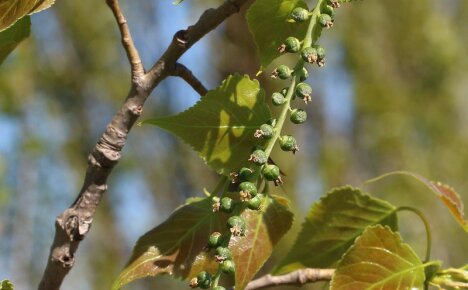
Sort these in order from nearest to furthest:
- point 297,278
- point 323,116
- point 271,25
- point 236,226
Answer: point 236,226, point 271,25, point 297,278, point 323,116

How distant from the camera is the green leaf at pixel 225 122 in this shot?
593 millimetres

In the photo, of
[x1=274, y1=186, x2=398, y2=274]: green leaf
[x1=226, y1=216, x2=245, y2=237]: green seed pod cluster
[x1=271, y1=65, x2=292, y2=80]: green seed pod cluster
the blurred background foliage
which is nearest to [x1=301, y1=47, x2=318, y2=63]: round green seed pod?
[x1=271, y1=65, x2=292, y2=80]: green seed pod cluster

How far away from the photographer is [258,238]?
631mm

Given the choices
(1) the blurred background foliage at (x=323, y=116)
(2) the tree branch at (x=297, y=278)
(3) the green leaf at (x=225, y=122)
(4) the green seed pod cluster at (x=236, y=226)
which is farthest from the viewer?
(1) the blurred background foliage at (x=323, y=116)

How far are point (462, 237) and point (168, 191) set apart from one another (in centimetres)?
226

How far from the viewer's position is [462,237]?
5.94 meters

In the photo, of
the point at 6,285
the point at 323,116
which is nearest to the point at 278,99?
the point at 6,285

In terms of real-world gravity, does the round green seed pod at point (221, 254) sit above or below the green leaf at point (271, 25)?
below

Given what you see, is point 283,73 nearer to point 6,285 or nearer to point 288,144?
point 288,144

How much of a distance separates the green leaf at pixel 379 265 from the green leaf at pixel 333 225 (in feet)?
0.29

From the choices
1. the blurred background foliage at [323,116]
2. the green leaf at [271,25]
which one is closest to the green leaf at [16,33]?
the green leaf at [271,25]

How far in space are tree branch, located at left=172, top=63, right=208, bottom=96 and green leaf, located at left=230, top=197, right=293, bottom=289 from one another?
0.36 ft

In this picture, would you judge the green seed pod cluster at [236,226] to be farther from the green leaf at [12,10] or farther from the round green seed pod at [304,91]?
the green leaf at [12,10]

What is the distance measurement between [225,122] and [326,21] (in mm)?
115
